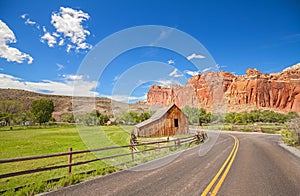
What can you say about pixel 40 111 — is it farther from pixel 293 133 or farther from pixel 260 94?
pixel 260 94

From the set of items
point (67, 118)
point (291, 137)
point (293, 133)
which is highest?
point (67, 118)

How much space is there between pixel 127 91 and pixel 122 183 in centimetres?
1701

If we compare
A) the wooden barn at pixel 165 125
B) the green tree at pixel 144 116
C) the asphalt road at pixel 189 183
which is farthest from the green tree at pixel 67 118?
the asphalt road at pixel 189 183

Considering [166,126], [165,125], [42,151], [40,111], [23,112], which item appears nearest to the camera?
[42,151]

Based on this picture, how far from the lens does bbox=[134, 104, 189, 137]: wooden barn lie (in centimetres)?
2850

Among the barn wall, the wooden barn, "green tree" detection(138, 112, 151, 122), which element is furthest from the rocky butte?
the wooden barn

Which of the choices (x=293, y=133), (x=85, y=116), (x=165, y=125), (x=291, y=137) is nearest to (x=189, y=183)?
(x=293, y=133)

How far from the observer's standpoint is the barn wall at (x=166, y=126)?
2850 cm

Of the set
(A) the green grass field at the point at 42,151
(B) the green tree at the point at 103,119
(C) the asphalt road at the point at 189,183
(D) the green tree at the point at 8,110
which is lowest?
(A) the green grass field at the point at 42,151

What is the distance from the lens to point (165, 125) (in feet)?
98.2

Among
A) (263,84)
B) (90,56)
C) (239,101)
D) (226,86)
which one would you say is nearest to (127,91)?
(90,56)

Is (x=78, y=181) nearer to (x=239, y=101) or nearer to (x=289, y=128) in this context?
(x=289, y=128)

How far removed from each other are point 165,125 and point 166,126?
26 centimetres

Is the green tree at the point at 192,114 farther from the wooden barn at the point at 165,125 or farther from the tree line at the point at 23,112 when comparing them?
the tree line at the point at 23,112
